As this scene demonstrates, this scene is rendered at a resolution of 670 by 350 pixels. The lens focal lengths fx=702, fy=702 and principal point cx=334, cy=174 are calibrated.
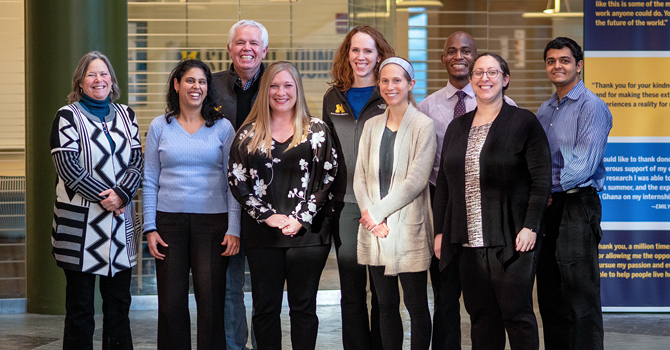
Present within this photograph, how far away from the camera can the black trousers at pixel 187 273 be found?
389 centimetres

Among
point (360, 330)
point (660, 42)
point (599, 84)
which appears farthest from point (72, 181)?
point (660, 42)

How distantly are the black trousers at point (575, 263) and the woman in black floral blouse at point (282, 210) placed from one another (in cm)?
134

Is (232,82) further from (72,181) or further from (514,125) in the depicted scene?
(514,125)

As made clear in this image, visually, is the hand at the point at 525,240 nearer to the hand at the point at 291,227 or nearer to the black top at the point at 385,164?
the black top at the point at 385,164

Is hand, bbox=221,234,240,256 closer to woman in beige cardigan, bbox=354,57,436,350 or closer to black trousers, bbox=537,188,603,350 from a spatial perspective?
woman in beige cardigan, bbox=354,57,436,350

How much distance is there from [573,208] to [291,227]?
1.62m

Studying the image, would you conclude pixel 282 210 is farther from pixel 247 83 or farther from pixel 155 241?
pixel 247 83

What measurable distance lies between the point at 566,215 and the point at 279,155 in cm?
167

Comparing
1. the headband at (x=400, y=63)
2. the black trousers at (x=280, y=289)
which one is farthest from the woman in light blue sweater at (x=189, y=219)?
the headband at (x=400, y=63)

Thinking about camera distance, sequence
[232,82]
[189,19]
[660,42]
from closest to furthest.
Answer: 1. [232,82]
2. [660,42]
3. [189,19]

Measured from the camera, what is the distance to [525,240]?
356 centimetres

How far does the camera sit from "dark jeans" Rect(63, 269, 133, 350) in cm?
396

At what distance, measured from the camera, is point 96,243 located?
3.96m

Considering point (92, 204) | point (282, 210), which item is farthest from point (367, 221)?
point (92, 204)
